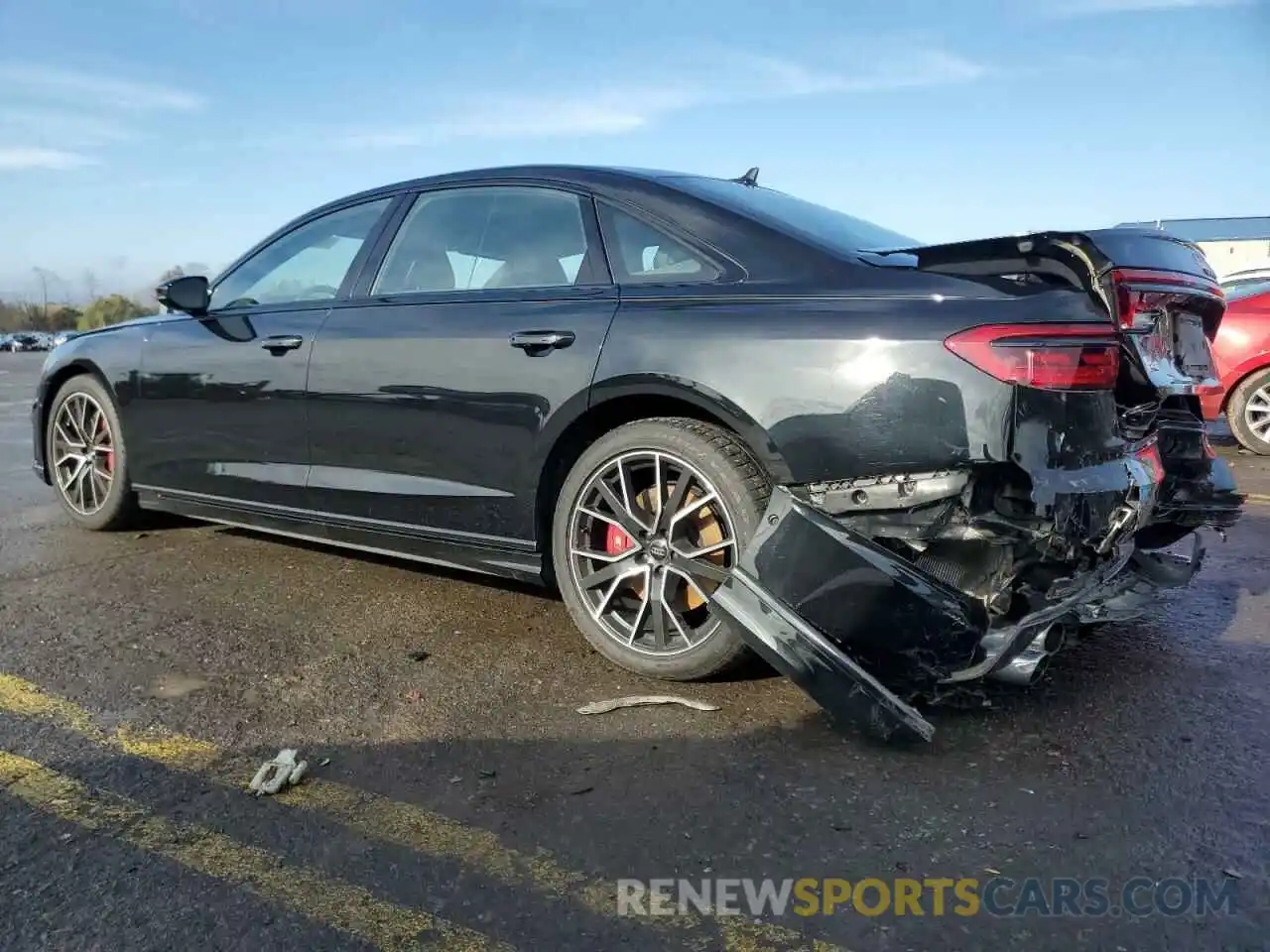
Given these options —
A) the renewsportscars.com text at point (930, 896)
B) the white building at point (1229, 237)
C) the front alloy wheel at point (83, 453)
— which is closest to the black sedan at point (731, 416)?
the renewsportscars.com text at point (930, 896)

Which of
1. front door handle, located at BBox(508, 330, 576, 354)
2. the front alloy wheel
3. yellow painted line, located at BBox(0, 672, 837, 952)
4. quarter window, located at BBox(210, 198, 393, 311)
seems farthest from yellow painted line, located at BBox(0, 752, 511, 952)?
the front alloy wheel

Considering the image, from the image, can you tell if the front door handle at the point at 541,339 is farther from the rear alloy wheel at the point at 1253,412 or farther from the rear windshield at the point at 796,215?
the rear alloy wheel at the point at 1253,412

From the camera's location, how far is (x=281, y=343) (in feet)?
12.9

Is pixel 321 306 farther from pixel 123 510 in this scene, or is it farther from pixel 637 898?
pixel 637 898

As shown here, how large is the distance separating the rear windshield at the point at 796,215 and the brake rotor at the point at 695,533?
2.90ft

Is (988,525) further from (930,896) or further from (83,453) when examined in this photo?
(83,453)

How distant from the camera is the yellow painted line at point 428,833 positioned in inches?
72.6

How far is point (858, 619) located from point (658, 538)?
0.73 meters

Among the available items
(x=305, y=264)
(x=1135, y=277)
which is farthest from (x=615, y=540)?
(x=305, y=264)

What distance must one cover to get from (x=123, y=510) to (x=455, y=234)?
242 centimetres

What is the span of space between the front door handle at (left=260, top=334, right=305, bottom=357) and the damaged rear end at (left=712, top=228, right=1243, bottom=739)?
2164 mm

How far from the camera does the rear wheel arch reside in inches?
109

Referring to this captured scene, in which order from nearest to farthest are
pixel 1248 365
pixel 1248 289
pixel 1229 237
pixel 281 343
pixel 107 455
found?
pixel 281 343 < pixel 107 455 < pixel 1248 365 < pixel 1248 289 < pixel 1229 237

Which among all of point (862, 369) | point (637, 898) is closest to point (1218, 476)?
point (862, 369)
